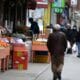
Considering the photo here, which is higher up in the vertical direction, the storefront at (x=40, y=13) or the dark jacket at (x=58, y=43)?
the dark jacket at (x=58, y=43)

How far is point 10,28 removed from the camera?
27.6 m

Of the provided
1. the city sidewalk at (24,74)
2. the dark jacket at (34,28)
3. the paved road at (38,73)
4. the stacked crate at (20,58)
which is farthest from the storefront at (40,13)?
A: the stacked crate at (20,58)

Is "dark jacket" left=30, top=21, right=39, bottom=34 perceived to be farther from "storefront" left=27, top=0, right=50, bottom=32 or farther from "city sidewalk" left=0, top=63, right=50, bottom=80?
"city sidewalk" left=0, top=63, right=50, bottom=80

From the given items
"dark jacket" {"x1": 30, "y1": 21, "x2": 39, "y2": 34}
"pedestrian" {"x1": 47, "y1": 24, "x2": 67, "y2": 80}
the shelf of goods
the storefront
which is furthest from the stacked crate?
the storefront

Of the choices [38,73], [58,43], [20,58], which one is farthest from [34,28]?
[58,43]

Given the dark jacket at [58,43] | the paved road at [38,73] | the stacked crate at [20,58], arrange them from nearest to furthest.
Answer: the dark jacket at [58,43] < the paved road at [38,73] < the stacked crate at [20,58]

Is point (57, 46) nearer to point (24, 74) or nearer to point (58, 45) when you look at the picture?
point (58, 45)

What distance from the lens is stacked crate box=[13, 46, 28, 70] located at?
2002 cm

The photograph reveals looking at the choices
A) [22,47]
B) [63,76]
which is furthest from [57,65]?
[22,47]

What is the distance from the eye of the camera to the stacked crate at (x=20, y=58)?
2002cm

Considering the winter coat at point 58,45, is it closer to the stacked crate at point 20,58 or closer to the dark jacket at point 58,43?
the dark jacket at point 58,43

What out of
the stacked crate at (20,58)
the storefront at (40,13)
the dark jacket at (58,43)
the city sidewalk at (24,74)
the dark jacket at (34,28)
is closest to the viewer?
the dark jacket at (58,43)

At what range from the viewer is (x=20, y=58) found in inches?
792

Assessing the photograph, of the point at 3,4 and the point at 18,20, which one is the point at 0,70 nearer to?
the point at 3,4
